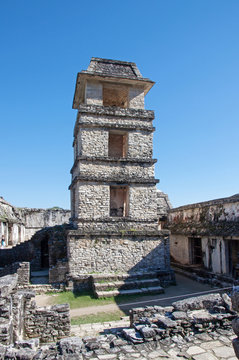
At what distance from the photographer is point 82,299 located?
1215cm

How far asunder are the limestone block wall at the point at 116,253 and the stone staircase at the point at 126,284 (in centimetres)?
53

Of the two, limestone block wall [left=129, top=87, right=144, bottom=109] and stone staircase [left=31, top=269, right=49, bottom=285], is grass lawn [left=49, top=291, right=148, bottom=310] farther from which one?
limestone block wall [left=129, top=87, right=144, bottom=109]

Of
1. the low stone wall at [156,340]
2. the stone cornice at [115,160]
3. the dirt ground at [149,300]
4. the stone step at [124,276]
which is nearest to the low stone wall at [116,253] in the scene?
the stone step at [124,276]

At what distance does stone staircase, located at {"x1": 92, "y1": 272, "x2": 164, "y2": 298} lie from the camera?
41.2 ft

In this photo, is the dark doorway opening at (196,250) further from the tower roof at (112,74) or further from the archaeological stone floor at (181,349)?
the archaeological stone floor at (181,349)

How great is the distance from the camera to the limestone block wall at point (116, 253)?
13656mm

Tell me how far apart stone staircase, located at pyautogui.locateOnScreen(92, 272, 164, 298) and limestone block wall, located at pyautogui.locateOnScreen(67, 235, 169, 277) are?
1.72 feet

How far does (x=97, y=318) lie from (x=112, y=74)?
42.2 ft

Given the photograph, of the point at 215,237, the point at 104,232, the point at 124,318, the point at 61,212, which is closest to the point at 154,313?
the point at 124,318

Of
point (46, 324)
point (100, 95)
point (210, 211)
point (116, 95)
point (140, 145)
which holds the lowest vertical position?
point (46, 324)

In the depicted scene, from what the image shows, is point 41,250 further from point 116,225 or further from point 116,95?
point 116,95

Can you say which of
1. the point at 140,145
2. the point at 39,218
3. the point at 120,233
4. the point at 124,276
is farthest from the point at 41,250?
the point at 39,218

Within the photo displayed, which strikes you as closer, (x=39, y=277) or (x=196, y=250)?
(x=39, y=277)

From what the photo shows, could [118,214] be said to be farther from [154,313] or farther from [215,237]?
[154,313]
